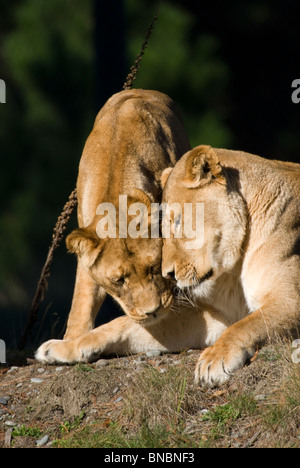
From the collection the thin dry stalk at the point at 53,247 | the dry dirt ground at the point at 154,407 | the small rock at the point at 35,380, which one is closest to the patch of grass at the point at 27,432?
the dry dirt ground at the point at 154,407

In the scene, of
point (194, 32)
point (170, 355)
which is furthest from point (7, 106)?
point (170, 355)

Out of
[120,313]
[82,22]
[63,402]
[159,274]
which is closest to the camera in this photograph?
[63,402]

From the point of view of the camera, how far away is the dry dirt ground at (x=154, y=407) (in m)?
2.66

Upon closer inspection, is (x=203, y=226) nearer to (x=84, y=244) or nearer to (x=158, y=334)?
(x=84, y=244)

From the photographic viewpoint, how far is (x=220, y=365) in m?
2.91

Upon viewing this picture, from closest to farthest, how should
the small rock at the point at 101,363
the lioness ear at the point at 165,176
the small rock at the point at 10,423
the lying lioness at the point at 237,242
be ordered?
1. the small rock at the point at 10,423
2. the lying lioness at the point at 237,242
3. the small rock at the point at 101,363
4. the lioness ear at the point at 165,176

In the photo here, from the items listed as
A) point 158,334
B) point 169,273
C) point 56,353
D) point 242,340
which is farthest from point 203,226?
point 56,353

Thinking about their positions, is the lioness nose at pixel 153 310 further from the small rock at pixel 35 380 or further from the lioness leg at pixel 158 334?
the small rock at pixel 35 380

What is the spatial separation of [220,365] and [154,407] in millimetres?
291

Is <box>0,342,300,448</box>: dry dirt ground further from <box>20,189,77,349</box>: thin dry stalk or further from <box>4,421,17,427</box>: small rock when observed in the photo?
<box>20,189,77,349</box>: thin dry stalk

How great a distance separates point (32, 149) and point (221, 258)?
4124 millimetres

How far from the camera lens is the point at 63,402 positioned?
3.11 meters

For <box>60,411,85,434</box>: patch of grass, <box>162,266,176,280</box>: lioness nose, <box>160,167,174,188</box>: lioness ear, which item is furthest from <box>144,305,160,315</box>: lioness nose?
<box>160,167,174,188</box>: lioness ear
